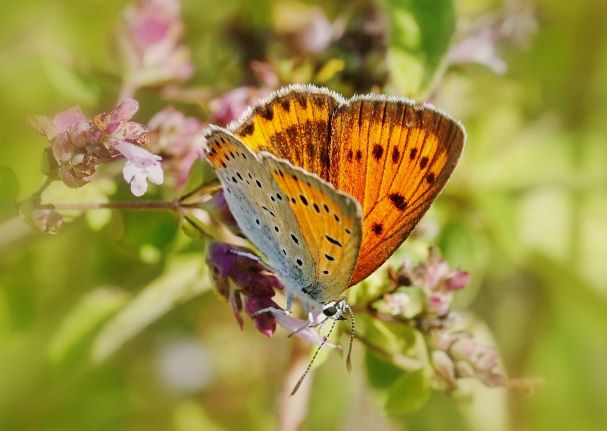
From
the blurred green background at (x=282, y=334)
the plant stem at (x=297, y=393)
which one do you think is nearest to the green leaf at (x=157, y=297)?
the blurred green background at (x=282, y=334)

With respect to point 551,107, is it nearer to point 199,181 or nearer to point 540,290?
point 540,290

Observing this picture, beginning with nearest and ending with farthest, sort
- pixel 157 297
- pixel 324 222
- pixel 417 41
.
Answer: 1. pixel 324 222
2. pixel 417 41
3. pixel 157 297

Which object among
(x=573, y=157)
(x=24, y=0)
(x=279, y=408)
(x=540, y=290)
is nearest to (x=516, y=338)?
(x=540, y=290)

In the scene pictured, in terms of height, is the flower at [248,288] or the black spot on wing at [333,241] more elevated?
the black spot on wing at [333,241]

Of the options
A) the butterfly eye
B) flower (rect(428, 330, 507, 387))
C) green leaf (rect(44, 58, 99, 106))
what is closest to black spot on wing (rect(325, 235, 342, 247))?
the butterfly eye

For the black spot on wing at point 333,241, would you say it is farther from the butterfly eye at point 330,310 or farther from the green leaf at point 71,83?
the green leaf at point 71,83

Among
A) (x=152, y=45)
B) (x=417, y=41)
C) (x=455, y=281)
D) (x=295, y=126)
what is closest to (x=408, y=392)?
(x=455, y=281)

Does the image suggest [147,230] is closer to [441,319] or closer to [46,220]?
[46,220]
